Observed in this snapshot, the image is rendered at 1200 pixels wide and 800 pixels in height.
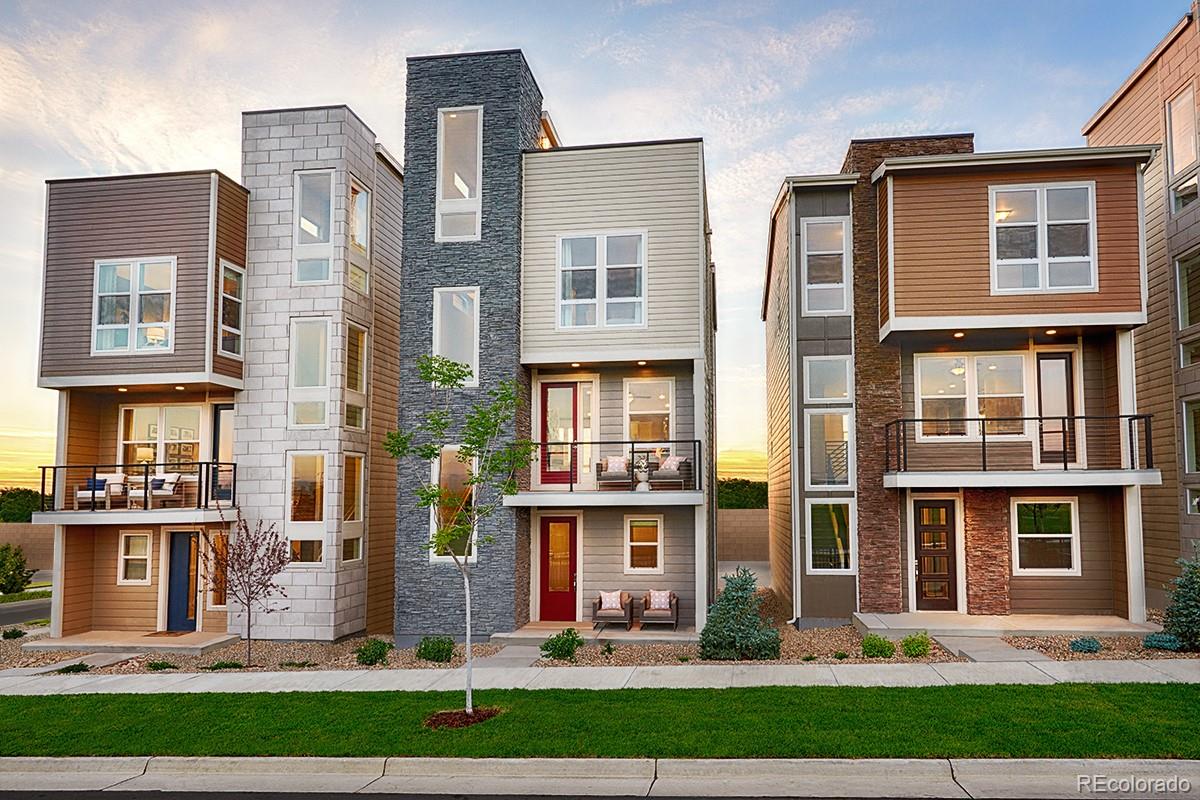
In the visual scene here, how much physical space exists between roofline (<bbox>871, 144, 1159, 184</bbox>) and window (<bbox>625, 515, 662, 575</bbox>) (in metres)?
8.56

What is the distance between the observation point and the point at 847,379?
17.7 m

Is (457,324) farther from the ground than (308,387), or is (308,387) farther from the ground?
(457,324)

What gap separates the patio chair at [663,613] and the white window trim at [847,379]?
502 cm

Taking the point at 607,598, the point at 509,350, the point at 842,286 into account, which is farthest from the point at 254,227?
the point at 842,286

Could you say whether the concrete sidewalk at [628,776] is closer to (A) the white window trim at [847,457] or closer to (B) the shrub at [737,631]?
(B) the shrub at [737,631]

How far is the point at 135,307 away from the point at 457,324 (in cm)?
665

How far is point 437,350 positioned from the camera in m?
17.1

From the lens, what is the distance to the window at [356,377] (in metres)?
18.0

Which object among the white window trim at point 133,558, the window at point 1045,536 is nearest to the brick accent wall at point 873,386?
the window at point 1045,536

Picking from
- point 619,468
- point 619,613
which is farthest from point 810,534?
point 619,613

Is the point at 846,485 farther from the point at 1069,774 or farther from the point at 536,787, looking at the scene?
the point at 536,787

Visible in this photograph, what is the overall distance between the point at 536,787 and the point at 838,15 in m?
16.3

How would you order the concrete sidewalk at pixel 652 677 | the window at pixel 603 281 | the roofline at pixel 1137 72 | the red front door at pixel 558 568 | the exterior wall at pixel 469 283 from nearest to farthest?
the concrete sidewalk at pixel 652 677
the exterior wall at pixel 469 283
the roofline at pixel 1137 72
the window at pixel 603 281
the red front door at pixel 558 568

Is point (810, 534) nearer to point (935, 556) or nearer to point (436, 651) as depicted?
point (935, 556)
